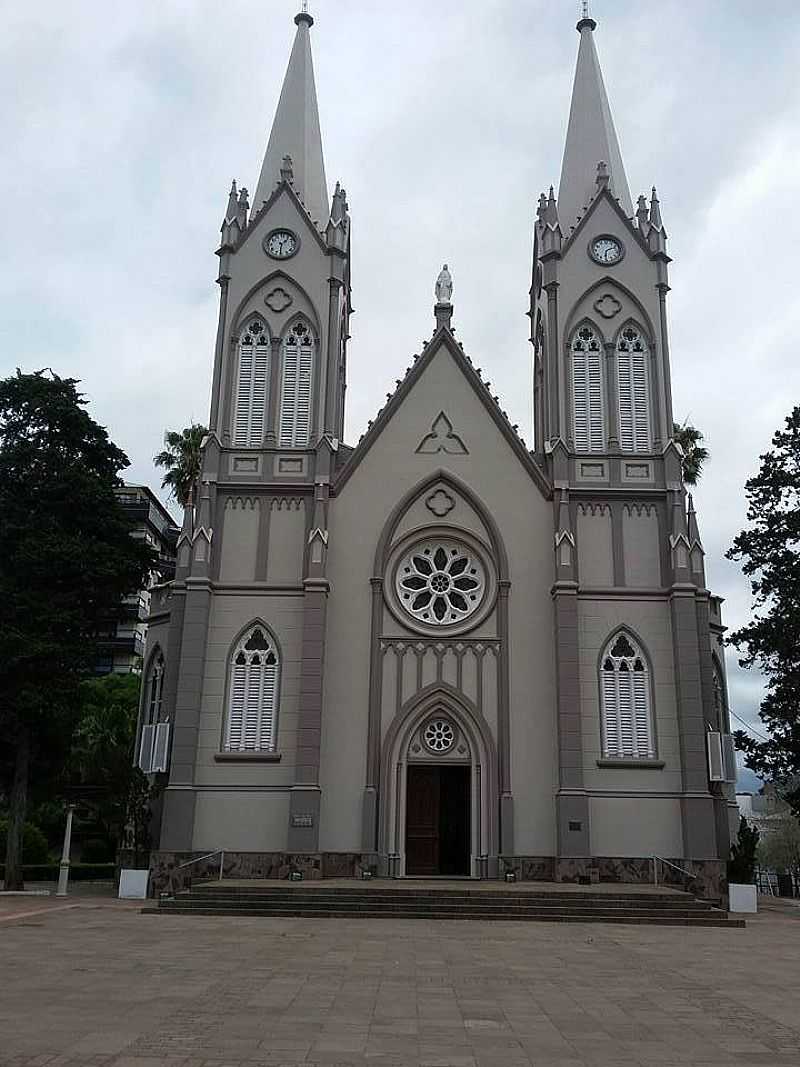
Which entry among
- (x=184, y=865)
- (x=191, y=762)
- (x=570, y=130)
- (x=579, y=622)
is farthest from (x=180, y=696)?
(x=570, y=130)

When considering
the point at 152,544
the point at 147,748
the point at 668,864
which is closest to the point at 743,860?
the point at 668,864

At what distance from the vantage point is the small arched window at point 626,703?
84.0 feet

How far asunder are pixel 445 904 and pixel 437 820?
5.60 metres

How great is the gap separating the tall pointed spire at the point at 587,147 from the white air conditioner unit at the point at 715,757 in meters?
16.1

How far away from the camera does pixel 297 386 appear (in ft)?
96.6

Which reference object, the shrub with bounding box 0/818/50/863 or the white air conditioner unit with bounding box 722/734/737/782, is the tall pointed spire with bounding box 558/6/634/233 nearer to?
the white air conditioner unit with bounding box 722/734/737/782

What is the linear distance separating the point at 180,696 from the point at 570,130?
2237 cm

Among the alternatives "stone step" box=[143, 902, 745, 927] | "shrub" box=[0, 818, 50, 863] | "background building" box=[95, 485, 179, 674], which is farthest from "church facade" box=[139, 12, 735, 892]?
"background building" box=[95, 485, 179, 674]

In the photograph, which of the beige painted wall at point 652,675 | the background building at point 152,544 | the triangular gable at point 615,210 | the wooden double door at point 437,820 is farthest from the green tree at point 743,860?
the background building at point 152,544

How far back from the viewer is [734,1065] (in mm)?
7703

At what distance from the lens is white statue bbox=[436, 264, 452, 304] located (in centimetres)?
3052

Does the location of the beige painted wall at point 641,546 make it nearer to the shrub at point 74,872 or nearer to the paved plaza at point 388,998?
the paved plaza at point 388,998

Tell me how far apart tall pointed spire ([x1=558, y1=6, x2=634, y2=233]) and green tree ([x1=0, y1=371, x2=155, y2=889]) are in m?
16.3

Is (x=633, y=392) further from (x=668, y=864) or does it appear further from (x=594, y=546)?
(x=668, y=864)
